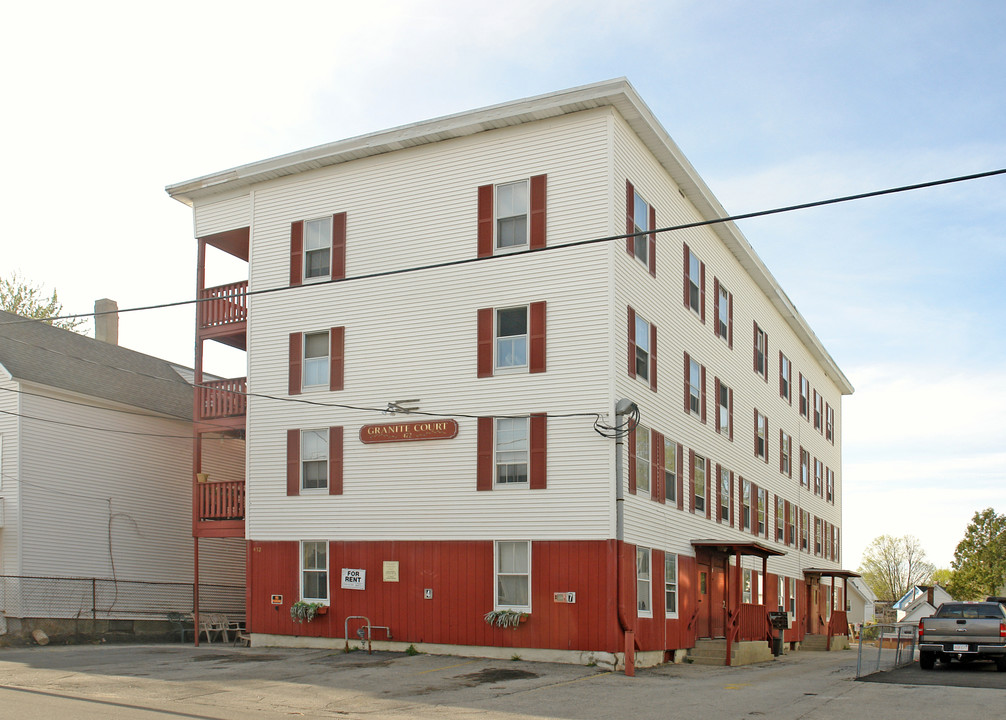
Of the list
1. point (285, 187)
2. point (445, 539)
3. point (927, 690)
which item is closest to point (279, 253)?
point (285, 187)

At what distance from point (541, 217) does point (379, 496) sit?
7.58 meters

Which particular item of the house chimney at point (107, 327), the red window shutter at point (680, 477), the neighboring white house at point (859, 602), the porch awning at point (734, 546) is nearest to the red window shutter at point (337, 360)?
the red window shutter at point (680, 477)

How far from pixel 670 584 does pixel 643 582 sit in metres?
2.20

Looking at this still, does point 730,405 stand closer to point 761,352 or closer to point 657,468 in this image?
point 761,352

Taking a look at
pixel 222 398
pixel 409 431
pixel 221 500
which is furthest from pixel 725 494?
pixel 222 398

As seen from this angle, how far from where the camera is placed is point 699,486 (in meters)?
29.3

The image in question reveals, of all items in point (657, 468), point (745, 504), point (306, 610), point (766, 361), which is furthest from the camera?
point (766, 361)

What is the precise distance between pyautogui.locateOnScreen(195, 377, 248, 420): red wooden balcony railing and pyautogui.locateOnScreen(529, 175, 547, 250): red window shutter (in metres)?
9.07

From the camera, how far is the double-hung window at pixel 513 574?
75.6 feet

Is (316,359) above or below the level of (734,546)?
above

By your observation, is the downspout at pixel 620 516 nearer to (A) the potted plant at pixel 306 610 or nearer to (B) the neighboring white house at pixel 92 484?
(A) the potted plant at pixel 306 610

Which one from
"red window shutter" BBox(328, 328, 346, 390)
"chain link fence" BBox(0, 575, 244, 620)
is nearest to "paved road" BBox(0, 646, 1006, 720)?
"chain link fence" BBox(0, 575, 244, 620)

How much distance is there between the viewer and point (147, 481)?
3155cm

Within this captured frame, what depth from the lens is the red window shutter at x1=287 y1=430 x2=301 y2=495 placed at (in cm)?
2611
